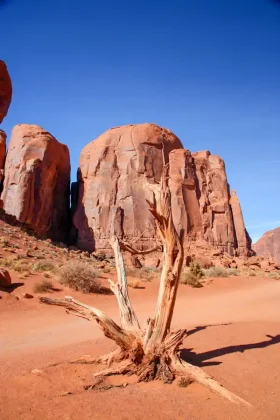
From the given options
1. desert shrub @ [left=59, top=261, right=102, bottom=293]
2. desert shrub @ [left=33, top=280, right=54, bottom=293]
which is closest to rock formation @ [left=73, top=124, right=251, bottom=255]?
desert shrub @ [left=59, top=261, right=102, bottom=293]

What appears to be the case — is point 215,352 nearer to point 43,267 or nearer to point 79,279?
point 79,279

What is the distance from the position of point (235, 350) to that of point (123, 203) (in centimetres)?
3710

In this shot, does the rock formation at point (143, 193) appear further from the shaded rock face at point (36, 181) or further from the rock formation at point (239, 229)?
the shaded rock face at point (36, 181)

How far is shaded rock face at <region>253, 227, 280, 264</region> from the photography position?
87750mm

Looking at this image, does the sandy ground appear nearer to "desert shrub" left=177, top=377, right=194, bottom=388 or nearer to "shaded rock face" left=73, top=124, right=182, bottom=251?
"desert shrub" left=177, top=377, right=194, bottom=388

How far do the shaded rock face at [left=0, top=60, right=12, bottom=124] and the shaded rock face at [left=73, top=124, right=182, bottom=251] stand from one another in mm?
24814

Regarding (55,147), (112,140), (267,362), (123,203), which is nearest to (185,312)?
(267,362)

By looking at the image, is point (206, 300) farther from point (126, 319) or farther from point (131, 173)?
point (131, 173)

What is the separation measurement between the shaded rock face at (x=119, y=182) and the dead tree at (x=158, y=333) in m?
34.7

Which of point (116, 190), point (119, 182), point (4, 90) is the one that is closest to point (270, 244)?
point (119, 182)

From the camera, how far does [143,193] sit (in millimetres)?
44094

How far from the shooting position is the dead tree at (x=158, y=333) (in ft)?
16.3

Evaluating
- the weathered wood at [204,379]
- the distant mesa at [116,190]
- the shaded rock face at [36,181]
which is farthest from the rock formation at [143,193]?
the weathered wood at [204,379]

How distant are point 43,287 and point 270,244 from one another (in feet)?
295
